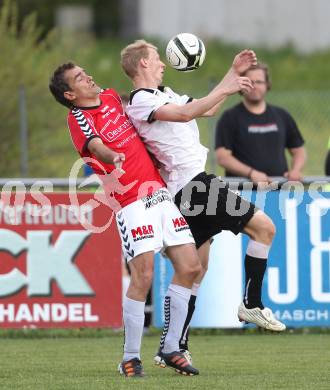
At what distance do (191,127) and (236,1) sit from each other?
22.3 meters

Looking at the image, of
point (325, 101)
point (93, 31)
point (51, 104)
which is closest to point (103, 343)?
point (51, 104)

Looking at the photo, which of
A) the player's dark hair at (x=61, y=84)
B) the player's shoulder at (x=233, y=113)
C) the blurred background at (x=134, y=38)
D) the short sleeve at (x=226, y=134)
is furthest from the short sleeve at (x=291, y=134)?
the player's dark hair at (x=61, y=84)

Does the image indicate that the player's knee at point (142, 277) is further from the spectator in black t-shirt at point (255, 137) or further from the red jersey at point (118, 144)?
the spectator in black t-shirt at point (255, 137)

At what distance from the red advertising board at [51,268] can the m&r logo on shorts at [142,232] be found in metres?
2.74

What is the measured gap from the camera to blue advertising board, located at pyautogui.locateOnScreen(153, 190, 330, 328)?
1110 cm

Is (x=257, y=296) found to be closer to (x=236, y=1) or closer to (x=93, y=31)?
(x=236, y=1)

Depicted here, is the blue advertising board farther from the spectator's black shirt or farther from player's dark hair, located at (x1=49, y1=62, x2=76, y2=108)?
player's dark hair, located at (x1=49, y1=62, x2=76, y2=108)

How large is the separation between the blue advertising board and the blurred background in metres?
2.50

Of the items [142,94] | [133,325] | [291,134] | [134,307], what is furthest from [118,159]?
[291,134]

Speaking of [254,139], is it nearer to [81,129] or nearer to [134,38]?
[81,129]

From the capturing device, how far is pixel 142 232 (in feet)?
27.2

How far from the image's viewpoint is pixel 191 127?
873 centimetres

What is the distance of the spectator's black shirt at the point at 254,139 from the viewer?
38.2 ft

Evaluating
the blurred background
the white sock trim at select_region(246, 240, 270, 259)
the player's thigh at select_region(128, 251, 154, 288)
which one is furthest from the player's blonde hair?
the blurred background
